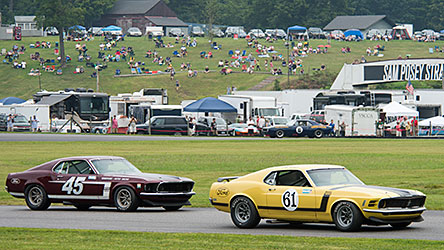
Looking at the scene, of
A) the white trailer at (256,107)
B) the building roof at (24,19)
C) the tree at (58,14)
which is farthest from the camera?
the building roof at (24,19)

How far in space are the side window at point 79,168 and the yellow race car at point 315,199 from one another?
4084 mm

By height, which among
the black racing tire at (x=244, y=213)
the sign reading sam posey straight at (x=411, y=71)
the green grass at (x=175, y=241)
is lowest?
the green grass at (x=175, y=241)

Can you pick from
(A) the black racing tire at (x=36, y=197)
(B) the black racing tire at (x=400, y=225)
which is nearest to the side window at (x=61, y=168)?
(A) the black racing tire at (x=36, y=197)

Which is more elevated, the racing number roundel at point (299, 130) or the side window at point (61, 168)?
the side window at point (61, 168)

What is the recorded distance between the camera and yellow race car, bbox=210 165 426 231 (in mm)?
13648

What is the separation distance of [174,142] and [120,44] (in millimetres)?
62979

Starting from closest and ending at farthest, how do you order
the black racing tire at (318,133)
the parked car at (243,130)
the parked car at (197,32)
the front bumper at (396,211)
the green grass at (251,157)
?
the front bumper at (396,211), the green grass at (251,157), the black racing tire at (318,133), the parked car at (243,130), the parked car at (197,32)

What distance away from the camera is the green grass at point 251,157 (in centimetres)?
2580

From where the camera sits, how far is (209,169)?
30.2 meters

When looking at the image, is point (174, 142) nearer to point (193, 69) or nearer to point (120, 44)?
point (193, 69)

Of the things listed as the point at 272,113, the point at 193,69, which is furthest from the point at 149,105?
the point at 193,69

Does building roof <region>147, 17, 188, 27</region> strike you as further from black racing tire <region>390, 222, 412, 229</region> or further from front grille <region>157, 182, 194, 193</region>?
black racing tire <region>390, 222, 412, 229</region>

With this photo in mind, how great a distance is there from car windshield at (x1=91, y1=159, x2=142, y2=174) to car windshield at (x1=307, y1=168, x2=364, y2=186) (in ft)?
17.5

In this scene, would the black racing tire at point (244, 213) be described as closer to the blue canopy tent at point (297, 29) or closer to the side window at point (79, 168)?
the side window at point (79, 168)
